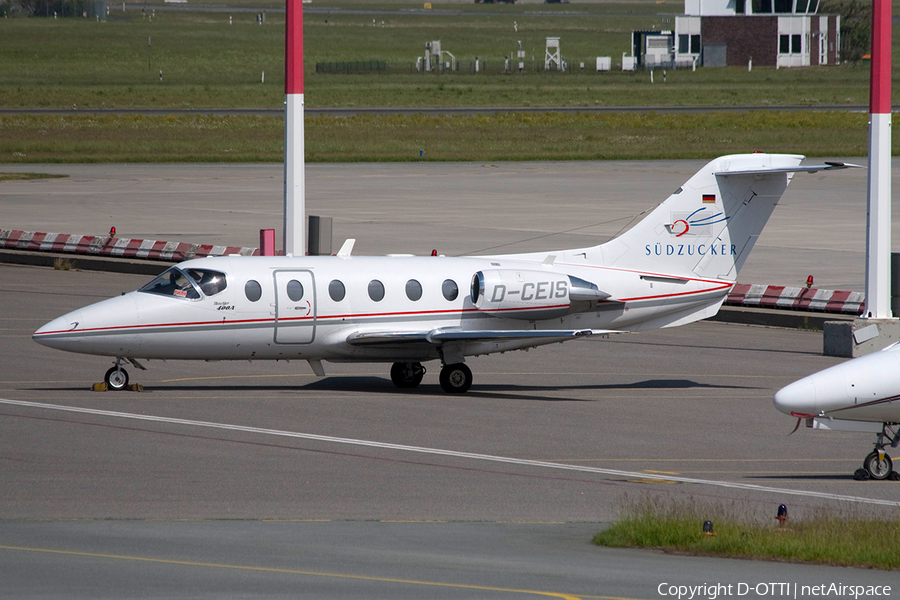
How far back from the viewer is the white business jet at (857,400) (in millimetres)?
17016

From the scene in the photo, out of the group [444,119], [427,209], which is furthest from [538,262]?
[444,119]

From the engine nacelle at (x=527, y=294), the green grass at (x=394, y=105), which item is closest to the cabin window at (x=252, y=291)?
the engine nacelle at (x=527, y=294)

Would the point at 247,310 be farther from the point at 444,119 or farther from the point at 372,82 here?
the point at 372,82

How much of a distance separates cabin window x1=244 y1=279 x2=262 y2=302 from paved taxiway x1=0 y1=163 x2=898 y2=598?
1816 mm

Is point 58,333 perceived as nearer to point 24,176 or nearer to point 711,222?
point 711,222

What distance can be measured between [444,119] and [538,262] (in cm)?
7358

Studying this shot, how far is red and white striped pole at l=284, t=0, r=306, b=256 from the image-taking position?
102 feet

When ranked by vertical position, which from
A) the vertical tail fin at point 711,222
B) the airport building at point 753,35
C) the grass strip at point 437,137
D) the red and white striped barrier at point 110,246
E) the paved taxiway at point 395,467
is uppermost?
the airport building at point 753,35

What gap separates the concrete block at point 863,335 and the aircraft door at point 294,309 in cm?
1155

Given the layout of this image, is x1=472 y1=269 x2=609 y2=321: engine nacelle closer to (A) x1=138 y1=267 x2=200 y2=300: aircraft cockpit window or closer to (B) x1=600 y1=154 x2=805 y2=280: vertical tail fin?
(B) x1=600 y1=154 x2=805 y2=280: vertical tail fin

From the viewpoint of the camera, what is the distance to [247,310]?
73.6 ft

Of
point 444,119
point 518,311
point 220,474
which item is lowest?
point 220,474

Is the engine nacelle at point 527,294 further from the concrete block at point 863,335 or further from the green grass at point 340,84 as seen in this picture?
the green grass at point 340,84

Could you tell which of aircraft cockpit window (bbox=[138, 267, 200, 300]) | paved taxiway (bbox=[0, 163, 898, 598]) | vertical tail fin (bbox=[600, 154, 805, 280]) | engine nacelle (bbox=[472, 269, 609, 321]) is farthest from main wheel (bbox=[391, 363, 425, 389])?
vertical tail fin (bbox=[600, 154, 805, 280])
